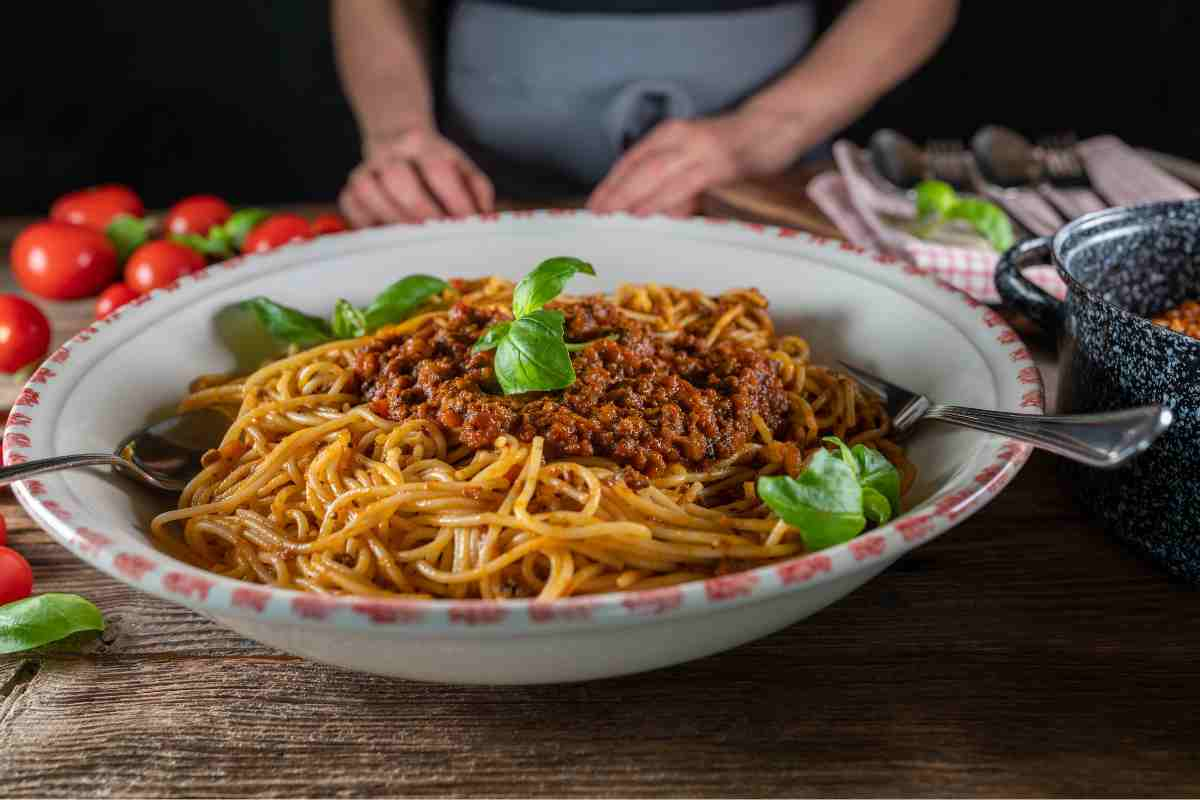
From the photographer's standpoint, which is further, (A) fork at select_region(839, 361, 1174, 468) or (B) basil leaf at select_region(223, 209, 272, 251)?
(B) basil leaf at select_region(223, 209, 272, 251)

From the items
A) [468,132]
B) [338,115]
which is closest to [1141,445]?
[468,132]

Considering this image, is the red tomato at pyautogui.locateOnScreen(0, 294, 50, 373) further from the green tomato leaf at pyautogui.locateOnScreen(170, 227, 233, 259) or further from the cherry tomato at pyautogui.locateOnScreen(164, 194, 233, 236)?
the cherry tomato at pyautogui.locateOnScreen(164, 194, 233, 236)

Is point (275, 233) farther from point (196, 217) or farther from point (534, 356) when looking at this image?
point (534, 356)

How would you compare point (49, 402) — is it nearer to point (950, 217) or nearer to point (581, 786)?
point (581, 786)

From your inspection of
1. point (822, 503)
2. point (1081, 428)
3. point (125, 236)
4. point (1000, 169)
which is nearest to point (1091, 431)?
point (1081, 428)

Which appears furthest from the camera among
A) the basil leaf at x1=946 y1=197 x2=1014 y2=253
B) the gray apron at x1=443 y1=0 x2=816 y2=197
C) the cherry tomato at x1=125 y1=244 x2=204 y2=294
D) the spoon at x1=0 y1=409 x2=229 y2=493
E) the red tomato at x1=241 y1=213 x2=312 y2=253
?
the gray apron at x1=443 y1=0 x2=816 y2=197

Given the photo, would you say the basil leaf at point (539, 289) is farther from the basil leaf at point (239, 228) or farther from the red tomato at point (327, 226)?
the basil leaf at point (239, 228)

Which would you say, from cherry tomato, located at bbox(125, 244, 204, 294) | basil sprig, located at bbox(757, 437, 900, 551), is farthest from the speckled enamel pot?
cherry tomato, located at bbox(125, 244, 204, 294)
